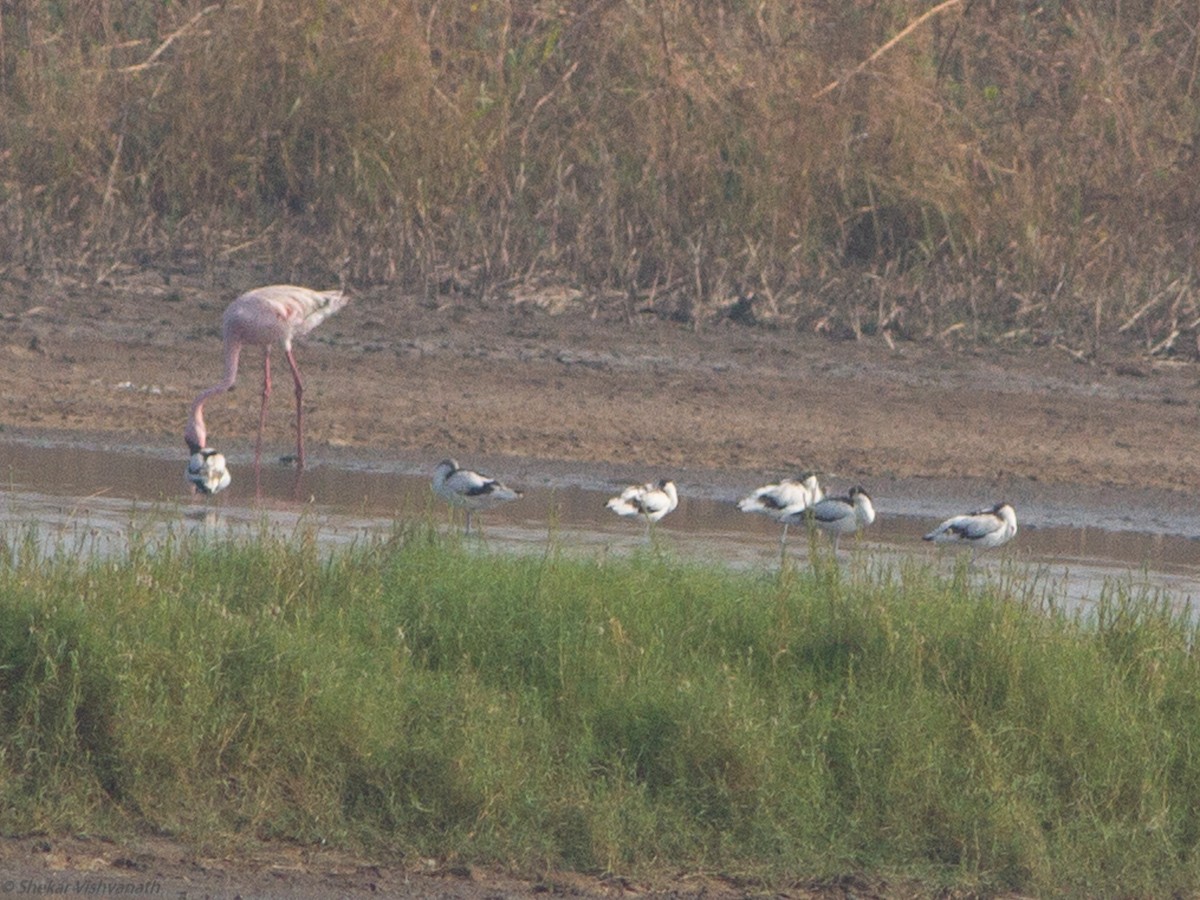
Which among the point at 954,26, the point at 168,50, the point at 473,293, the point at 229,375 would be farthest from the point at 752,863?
the point at 954,26

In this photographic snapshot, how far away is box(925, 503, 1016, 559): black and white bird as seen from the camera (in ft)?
32.1

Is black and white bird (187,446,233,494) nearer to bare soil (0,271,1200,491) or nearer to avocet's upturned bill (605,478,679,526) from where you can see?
bare soil (0,271,1200,491)

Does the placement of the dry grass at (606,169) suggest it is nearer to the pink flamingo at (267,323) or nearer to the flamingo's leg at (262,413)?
the pink flamingo at (267,323)

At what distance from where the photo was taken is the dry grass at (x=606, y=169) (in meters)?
15.3

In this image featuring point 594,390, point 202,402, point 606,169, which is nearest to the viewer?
point 202,402

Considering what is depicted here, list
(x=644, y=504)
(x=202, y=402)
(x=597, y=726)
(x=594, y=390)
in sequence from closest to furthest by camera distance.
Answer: (x=597, y=726) → (x=644, y=504) → (x=202, y=402) → (x=594, y=390)

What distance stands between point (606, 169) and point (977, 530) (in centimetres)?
688

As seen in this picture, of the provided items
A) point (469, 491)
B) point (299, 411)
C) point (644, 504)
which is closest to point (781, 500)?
point (644, 504)

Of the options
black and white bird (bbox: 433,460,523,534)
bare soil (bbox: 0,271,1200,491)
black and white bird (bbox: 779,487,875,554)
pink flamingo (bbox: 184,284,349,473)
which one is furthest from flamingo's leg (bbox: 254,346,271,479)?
black and white bird (bbox: 779,487,875,554)

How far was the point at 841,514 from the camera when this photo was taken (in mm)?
9938

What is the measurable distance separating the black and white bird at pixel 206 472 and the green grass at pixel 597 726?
12.3 ft

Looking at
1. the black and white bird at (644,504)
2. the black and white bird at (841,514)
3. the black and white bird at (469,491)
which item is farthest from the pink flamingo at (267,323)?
the black and white bird at (841,514)

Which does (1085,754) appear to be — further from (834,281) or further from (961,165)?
(961,165)

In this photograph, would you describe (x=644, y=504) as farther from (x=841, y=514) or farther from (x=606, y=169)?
(x=606, y=169)
